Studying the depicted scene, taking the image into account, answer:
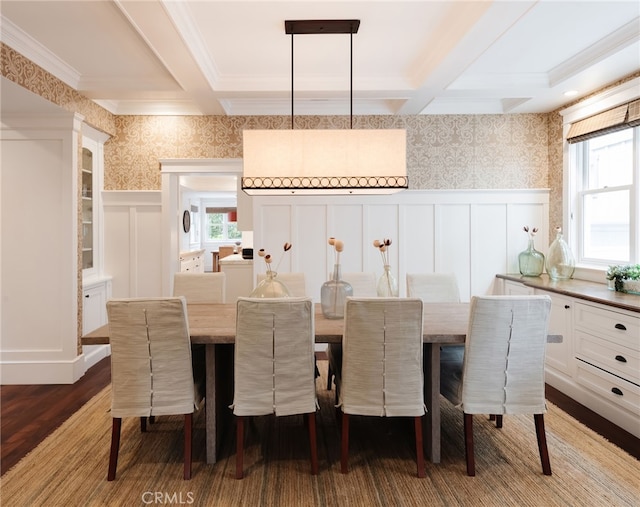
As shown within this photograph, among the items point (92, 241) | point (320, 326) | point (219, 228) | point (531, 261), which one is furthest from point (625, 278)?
point (219, 228)

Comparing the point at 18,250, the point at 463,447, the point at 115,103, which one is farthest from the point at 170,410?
the point at 115,103

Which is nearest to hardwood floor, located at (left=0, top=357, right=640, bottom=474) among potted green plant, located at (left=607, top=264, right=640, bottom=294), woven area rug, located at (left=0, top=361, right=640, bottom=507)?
woven area rug, located at (left=0, top=361, right=640, bottom=507)

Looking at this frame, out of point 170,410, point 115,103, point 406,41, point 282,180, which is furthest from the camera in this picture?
point 115,103

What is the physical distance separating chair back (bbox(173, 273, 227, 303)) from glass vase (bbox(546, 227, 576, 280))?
314 cm

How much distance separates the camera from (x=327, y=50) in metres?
Answer: 3.07

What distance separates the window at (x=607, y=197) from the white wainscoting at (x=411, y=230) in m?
0.46

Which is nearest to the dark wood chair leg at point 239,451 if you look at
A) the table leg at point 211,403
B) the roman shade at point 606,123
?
the table leg at point 211,403

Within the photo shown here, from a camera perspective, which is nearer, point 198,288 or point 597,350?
point 597,350

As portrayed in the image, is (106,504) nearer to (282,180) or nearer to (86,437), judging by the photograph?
(86,437)

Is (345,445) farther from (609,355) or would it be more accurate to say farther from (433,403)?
(609,355)

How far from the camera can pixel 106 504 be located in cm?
198

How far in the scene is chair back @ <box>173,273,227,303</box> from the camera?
3.30 meters

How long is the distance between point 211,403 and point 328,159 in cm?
166

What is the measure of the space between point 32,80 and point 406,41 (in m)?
2.78
